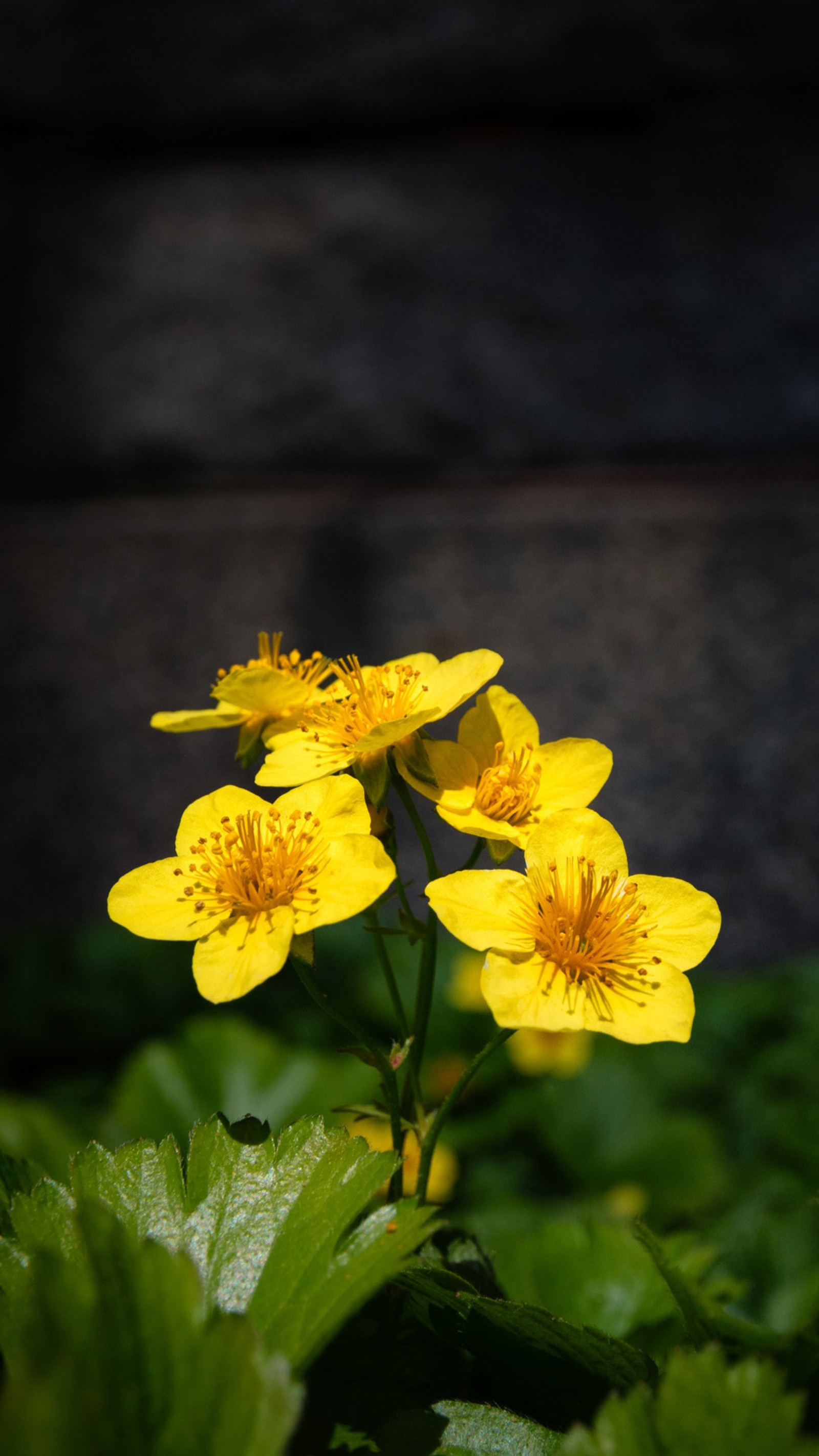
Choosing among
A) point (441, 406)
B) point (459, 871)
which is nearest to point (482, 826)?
point (459, 871)

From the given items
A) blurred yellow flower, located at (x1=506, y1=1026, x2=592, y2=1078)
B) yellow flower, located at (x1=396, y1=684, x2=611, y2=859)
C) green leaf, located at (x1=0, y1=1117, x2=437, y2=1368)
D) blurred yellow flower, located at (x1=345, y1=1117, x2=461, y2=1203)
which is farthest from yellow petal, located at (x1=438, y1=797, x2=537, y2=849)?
blurred yellow flower, located at (x1=506, y1=1026, x2=592, y2=1078)

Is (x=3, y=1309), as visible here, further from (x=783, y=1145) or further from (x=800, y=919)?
(x=800, y=919)

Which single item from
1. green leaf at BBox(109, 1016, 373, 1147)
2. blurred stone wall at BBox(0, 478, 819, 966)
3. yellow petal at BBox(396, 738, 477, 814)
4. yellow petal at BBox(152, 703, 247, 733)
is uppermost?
yellow petal at BBox(152, 703, 247, 733)

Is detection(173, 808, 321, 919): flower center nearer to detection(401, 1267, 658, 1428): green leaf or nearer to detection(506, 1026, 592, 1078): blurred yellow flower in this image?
detection(401, 1267, 658, 1428): green leaf

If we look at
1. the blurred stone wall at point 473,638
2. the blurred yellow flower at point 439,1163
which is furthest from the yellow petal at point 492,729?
the blurred stone wall at point 473,638

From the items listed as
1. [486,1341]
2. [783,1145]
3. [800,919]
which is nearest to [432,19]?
[800,919]

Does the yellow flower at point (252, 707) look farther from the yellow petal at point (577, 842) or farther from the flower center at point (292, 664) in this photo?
the yellow petal at point (577, 842)

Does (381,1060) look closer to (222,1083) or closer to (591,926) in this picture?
(591,926)
